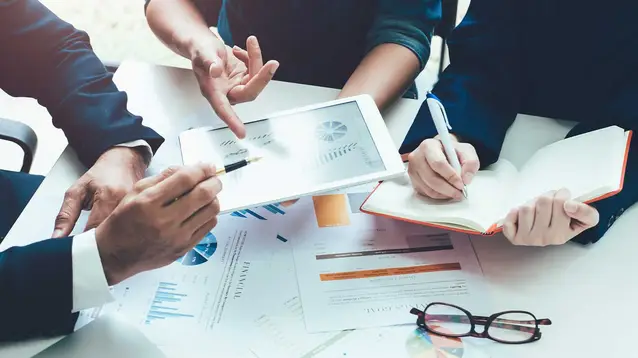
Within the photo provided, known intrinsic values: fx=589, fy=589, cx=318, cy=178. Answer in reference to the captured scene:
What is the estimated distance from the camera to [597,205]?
2.63 feet

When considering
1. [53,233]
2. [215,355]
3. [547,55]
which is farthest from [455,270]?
[53,233]

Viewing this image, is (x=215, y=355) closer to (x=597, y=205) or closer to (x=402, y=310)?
(x=402, y=310)

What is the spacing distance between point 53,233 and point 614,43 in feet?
2.89

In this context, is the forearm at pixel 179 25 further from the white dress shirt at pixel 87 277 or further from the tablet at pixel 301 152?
the white dress shirt at pixel 87 277

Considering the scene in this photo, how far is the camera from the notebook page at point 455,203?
2.59 feet

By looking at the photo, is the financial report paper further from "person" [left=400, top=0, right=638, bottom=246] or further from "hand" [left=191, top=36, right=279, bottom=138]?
"hand" [left=191, top=36, right=279, bottom=138]

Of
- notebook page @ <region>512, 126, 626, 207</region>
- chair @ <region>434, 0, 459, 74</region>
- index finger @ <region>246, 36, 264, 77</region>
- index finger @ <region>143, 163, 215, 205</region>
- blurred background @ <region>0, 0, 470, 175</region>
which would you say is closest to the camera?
index finger @ <region>143, 163, 215, 205</region>

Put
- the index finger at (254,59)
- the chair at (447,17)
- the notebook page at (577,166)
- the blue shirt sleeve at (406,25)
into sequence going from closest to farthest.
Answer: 1. the notebook page at (577,166)
2. the index finger at (254,59)
3. the blue shirt sleeve at (406,25)
4. the chair at (447,17)

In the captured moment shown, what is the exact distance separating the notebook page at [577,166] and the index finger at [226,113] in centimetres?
42

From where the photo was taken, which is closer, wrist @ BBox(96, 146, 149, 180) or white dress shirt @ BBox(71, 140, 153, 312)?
white dress shirt @ BBox(71, 140, 153, 312)

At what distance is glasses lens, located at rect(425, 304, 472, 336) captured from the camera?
0.71m

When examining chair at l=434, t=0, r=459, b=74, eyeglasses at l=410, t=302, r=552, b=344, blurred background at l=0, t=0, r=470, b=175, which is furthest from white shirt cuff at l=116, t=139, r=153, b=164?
blurred background at l=0, t=0, r=470, b=175

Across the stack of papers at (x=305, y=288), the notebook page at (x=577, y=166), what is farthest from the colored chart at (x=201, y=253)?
the notebook page at (x=577, y=166)

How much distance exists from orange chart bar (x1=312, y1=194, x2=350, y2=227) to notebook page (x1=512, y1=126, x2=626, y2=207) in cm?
24
